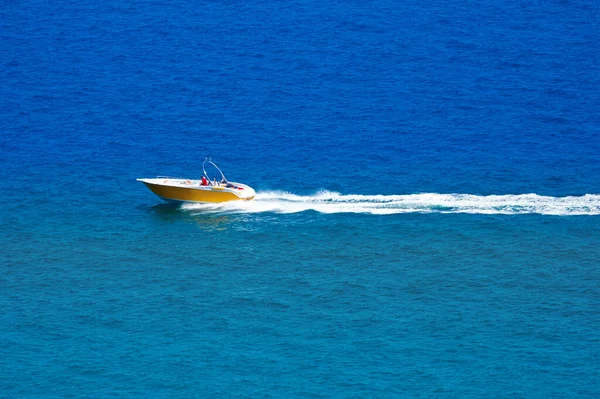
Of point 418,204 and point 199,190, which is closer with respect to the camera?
point 418,204

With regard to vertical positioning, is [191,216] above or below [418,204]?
below

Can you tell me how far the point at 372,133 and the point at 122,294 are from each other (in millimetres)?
44893

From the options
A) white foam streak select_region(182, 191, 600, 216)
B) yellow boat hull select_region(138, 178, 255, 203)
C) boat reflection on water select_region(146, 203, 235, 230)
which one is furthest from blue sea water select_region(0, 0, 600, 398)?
yellow boat hull select_region(138, 178, 255, 203)

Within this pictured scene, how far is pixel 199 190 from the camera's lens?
94312 mm

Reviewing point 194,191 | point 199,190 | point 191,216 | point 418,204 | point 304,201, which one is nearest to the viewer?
point 191,216

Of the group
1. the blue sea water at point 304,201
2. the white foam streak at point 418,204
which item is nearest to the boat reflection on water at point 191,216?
the blue sea water at point 304,201

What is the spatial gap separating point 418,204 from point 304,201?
1064 centimetres

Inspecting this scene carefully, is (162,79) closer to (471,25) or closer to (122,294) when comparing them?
(471,25)

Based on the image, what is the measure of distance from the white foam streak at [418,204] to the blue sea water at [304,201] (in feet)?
0.90

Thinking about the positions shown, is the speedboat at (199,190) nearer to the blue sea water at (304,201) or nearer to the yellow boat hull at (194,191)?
the yellow boat hull at (194,191)

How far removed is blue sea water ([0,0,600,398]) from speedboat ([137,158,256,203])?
1209mm

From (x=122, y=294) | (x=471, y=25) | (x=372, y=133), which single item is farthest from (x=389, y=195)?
(x=471, y=25)

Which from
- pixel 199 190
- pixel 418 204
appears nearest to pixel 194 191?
pixel 199 190

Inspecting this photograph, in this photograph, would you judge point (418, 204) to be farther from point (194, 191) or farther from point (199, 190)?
point (194, 191)
